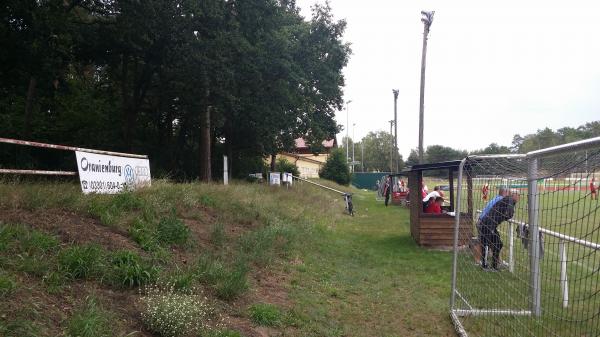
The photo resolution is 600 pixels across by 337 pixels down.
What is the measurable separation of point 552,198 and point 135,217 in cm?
551

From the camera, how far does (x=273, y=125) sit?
77.0 feet

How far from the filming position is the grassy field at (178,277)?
14.4 feet

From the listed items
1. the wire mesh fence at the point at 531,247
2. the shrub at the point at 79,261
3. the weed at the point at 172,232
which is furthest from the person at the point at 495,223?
the shrub at the point at 79,261

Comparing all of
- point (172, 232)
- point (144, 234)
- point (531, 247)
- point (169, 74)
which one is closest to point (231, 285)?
point (144, 234)

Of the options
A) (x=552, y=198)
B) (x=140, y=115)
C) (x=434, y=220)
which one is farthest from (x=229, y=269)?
(x=140, y=115)

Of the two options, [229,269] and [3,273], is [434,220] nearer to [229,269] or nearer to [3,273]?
[229,269]

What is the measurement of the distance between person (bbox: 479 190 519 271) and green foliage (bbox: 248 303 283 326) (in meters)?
3.06

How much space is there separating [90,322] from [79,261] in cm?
122

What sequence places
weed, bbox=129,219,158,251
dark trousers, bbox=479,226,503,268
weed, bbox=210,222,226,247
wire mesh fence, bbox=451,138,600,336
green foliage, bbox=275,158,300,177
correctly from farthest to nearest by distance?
1. green foliage, bbox=275,158,300,177
2. weed, bbox=210,222,226,247
3. dark trousers, bbox=479,226,503,268
4. weed, bbox=129,219,158,251
5. wire mesh fence, bbox=451,138,600,336

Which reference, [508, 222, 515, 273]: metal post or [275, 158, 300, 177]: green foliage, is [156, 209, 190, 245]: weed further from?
[275, 158, 300, 177]: green foliage

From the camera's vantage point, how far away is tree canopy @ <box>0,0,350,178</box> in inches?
611

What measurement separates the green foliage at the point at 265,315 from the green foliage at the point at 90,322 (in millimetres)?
1790

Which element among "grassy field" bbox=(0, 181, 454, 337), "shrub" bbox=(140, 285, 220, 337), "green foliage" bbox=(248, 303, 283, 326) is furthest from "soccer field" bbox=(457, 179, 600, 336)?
"shrub" bbox=(140, 285, 220, 337)

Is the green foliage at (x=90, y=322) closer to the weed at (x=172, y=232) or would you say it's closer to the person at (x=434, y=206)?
the weed at (x=172, y=232)
